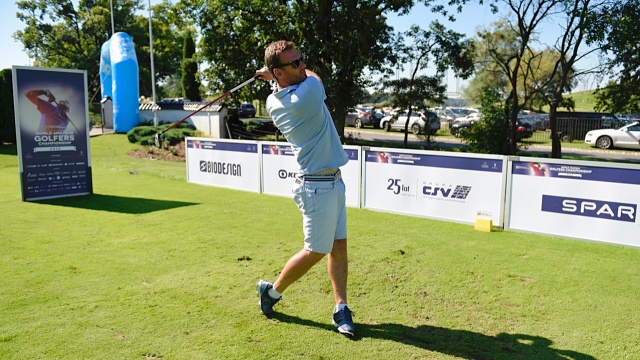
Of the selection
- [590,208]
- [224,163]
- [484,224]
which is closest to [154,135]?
[224,163]

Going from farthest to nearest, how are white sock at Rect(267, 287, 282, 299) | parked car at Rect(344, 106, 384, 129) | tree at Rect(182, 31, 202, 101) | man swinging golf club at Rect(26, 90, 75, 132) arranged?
tree at Rect(182, 31, 202, 101)
parked car at Rect(344, 106, 384, 129)
man swinging golf club at Rect(26, 90, 75, 132)
white sock at Rect(267, 287, 282, 299)

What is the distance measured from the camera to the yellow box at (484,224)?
7776 mm

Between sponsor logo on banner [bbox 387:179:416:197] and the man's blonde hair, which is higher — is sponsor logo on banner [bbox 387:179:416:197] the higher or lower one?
the lower one

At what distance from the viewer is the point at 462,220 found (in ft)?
27.0

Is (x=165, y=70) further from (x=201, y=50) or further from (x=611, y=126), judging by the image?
(x=611, y=126)

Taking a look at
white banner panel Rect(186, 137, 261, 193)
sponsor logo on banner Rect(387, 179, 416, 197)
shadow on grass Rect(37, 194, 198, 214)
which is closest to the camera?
sponsor logo on banner Rect(387, 179, 416, 197)

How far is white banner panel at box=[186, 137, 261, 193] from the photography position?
11.6m

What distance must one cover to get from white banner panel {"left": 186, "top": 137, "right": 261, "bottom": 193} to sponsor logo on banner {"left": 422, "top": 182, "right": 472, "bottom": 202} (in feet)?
13.9

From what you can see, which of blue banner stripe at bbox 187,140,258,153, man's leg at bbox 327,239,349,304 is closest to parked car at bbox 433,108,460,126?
blue banner stripe at bbox 187,140,258,153

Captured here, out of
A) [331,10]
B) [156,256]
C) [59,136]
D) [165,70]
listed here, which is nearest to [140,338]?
[156,256]

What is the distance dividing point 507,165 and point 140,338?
586 centimetres

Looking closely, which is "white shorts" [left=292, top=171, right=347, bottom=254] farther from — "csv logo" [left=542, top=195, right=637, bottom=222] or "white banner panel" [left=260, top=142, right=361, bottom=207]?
"white banner panel" [left=260, top=142, right=361, bottom=207]

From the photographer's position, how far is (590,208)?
7035 millimetres

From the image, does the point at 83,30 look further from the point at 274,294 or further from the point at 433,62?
the point at 274,294
